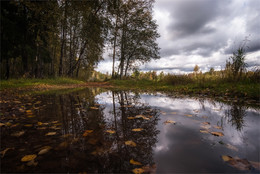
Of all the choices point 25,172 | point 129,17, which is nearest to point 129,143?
point 25,172

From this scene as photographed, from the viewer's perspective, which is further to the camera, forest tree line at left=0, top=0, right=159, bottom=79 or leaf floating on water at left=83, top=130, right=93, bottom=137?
forest tree line at left=0, top=0, right=159, bottom=79

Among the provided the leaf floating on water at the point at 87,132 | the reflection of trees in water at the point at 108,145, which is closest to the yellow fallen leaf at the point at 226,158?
Answer: the reflection of trees in water at the point at 108,145

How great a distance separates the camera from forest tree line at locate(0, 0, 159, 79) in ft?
33.7

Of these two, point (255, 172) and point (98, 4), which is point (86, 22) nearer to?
point (98, 4)

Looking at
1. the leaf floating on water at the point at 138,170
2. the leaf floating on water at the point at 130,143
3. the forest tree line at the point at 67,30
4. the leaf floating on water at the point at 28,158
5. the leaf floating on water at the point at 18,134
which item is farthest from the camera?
the forest tree line at the point at 67,30

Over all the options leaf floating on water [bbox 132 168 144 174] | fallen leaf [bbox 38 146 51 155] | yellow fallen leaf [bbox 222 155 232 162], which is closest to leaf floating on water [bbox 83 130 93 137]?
fallen leaf [bbox 38 146 51 155]

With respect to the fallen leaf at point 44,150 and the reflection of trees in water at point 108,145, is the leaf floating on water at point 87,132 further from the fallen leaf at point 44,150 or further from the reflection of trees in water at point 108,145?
the fallen leaf at point 44,150

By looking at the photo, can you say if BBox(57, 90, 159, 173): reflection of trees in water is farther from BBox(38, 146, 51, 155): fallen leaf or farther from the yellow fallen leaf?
the yellow fallen leaf

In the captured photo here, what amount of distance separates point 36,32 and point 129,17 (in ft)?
36.6

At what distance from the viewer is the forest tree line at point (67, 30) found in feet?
33.7

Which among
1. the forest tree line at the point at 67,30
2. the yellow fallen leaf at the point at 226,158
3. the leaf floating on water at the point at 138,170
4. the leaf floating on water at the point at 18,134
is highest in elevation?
the forest tree line at the point at 67,30

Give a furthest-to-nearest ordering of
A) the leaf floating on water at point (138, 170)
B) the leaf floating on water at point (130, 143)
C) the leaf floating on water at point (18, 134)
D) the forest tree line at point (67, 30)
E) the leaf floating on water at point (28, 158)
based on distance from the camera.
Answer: the forest tree line at point (67, 30), the leaf floating on water at point (18, 134), the leaf floating on water at point (130, 143), the leaf floating on water at point (28, 158), the leaf floating on water at point (138, 170)

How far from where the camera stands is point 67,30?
14.8m

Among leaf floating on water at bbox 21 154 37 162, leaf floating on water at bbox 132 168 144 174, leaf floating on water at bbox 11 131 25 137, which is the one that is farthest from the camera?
leaf floating on water at bbox 11 131 25 137
